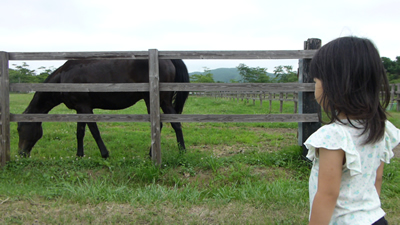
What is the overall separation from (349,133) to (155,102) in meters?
3.40

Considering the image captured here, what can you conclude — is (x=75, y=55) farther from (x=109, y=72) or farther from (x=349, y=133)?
(x=349, y=133)

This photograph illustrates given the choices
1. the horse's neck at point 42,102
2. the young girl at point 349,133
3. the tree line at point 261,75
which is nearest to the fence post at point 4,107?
the horse's neck at point 42,102

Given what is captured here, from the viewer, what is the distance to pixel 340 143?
40.9 inches

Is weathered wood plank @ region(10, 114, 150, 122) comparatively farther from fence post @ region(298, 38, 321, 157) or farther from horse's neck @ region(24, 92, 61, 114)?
fence post @ region(298, 38, 321, 157)

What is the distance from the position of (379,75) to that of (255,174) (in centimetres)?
303

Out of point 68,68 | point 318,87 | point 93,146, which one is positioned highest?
point 68,68

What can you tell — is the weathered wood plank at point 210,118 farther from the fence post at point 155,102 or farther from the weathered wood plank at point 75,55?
the weathered wood plank at point 75,55

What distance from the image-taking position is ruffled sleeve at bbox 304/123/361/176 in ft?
3.42

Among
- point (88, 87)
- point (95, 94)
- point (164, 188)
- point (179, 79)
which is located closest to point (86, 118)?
point (88, 87)

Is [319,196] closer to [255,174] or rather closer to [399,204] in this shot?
[399,204]

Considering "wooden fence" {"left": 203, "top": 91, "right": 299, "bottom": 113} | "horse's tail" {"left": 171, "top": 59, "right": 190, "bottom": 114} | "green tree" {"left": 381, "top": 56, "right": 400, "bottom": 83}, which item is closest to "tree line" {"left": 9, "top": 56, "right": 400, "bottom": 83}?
"green tree" {"left": 381, "top": 56, "right": 400, "bottom": 83}

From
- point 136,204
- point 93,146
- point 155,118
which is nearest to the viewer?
point 136,204

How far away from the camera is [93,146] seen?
6.14 m

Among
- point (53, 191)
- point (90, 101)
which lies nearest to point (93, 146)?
point (90, 101)
